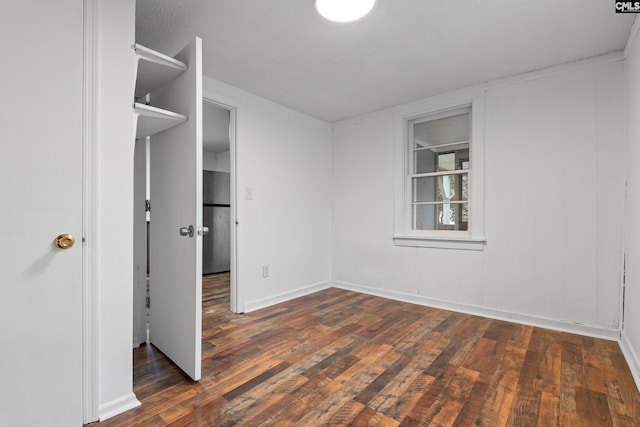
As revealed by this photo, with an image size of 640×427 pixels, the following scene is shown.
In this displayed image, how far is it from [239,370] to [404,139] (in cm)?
285

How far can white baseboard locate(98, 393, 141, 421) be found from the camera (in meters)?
1.41

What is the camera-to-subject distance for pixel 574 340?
2312mm

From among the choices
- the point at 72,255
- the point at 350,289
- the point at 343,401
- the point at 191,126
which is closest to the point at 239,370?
the point at 343,401

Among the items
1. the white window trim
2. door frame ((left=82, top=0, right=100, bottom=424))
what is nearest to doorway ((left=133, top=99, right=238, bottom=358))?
door frame ((left=82, top=0, right=100, bottom=424))

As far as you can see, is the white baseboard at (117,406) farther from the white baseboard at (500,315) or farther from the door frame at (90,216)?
the white baseboard at (500,315)

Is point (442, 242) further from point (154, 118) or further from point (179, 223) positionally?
point (154, 118)

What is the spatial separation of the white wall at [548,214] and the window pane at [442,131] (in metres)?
0.29

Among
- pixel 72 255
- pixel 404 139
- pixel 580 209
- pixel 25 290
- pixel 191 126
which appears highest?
pixel 404 139

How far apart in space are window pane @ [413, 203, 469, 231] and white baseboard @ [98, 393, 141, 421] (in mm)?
2926

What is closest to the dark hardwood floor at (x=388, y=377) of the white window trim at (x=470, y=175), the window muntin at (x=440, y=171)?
the white window trim at (x=470, y=175)

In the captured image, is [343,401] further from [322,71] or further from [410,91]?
[410,91]

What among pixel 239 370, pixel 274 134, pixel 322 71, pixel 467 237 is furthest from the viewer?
pixel 274 134

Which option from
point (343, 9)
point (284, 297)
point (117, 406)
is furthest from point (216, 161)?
point (117, 406)

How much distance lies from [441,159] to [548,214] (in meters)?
1.11
